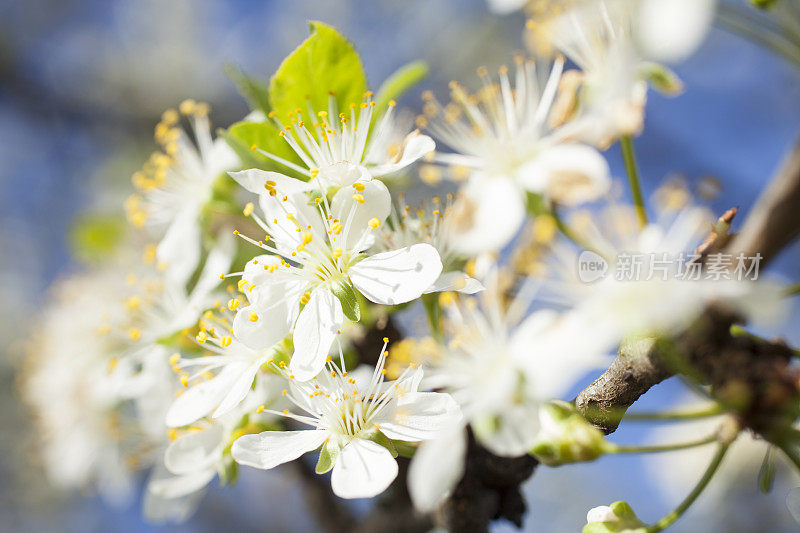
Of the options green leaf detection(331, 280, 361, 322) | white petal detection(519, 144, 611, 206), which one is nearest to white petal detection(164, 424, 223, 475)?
green leaf detection(331, 280, 361, 322)

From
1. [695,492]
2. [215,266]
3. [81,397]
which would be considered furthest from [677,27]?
[81,397]

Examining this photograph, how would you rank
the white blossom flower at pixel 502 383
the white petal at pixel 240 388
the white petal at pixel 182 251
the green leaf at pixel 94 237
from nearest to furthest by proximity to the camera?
the white blossom flower at pixel 502 383 → the white petal at pixel 240 388 → the white petal at pixel 182 251 → the green leaf at pixel 94 237

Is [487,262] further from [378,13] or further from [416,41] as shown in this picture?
[378,13]

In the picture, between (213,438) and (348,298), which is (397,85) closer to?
(348,298)

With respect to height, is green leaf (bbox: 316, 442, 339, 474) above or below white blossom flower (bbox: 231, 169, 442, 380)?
below

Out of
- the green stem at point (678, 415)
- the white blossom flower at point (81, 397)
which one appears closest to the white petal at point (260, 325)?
the green stem at point (678, 415)

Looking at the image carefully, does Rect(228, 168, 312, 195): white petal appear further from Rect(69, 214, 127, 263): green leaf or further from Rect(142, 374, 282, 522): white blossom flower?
Rect(69, 214, 127, 263): green leaf

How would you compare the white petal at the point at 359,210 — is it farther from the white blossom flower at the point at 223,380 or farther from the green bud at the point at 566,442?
the green bud at the point at 566,442
